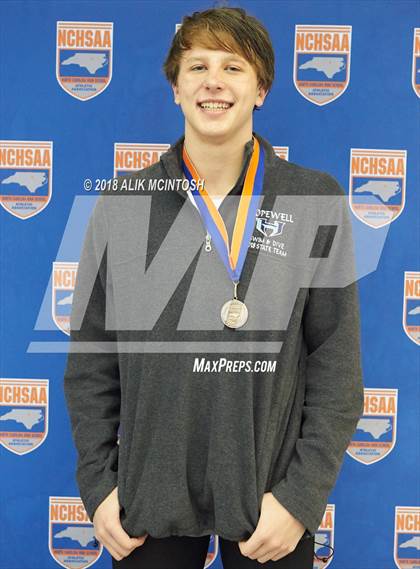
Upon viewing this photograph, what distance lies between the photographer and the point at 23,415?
1962 millimetres

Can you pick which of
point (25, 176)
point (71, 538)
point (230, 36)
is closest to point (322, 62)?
point (230, 36)

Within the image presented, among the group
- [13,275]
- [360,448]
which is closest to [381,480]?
[360,448]

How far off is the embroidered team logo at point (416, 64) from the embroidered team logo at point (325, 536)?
4.20ft

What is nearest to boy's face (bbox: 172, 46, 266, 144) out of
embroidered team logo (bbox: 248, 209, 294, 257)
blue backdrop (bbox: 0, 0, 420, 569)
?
embroidered team logo (bbox: 248, 209, 294, 257)

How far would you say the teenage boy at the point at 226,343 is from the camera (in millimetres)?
1214

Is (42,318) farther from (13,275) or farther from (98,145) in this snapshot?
(98,145)

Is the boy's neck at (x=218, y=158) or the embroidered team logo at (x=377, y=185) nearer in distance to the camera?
the boy's neck at (x=218, y=158)

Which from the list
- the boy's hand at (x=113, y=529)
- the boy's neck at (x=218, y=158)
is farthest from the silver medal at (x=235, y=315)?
the boy's hand at (x=113, y=529)

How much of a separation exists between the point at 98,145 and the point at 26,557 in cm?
131

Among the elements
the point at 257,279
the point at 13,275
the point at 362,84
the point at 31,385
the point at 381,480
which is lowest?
the point at 381,480

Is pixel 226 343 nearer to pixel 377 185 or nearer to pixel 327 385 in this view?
pixel 327 385

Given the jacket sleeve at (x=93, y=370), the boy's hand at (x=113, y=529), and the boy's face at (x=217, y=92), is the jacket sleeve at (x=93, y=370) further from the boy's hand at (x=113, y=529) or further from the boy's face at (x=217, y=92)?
the boy's face at (x=217, y=92)

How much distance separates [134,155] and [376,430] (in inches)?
43.7

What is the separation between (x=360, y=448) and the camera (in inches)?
76.4
